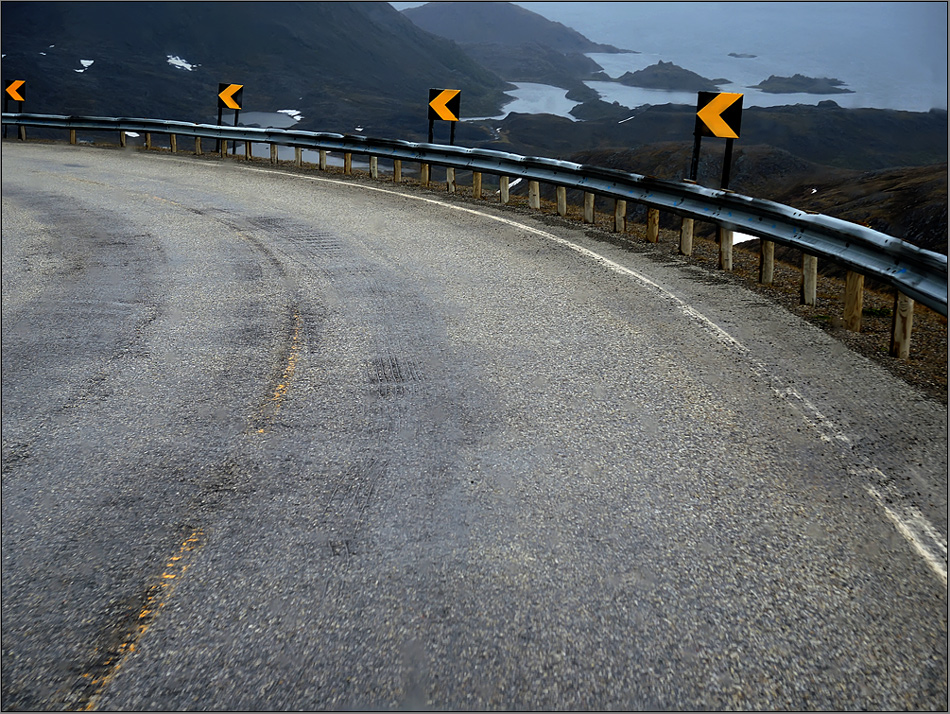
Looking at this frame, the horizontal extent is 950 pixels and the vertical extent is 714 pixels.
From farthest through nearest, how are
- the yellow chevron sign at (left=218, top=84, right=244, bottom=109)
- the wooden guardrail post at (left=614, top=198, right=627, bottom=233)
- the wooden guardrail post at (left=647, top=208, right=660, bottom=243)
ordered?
the yellow chevron sign at (left=218, top=84, right=244, bottom=109), the wooden guardrail post at (left=614, top=198, right=627, bottom=233), the wooden guardrail post at (left=647, top=208, right=660, bottom=243)

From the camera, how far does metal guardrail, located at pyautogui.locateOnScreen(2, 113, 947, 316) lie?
285 inches

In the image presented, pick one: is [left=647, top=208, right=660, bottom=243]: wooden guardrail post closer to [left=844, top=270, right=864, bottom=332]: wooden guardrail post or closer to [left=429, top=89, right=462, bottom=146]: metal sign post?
[left=844, top=270, right=864, bottom=332]: wooden guardrail post

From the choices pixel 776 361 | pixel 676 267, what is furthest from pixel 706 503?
pixel 676 267

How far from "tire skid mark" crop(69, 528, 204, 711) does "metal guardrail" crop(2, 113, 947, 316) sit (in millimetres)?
5391

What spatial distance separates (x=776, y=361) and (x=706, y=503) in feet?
9.16

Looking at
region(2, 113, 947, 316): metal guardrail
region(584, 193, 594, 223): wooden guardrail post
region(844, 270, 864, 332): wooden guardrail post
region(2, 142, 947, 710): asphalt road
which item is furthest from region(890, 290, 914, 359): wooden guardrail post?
region(584, 193, 594, 223): wooden guardrail post

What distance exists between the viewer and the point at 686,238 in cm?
1158

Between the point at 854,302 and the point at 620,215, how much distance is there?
5.44m

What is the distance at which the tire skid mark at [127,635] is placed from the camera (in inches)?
120

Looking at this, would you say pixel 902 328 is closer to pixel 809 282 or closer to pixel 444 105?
pixel 809 282

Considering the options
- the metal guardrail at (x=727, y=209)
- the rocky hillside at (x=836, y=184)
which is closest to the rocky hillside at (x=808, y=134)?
the rocky hillside at (x=836, y=184)

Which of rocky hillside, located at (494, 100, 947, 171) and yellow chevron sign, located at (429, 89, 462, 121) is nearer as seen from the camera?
yellow chevron sign, located at (429, 89, 462, 121)

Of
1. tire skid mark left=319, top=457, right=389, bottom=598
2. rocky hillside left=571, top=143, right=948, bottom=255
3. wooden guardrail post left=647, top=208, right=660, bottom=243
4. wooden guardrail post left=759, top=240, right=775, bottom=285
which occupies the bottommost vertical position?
tire skid mark left=319, top=457, right=389, bottom=598

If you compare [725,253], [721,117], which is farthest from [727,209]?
[721,117]
